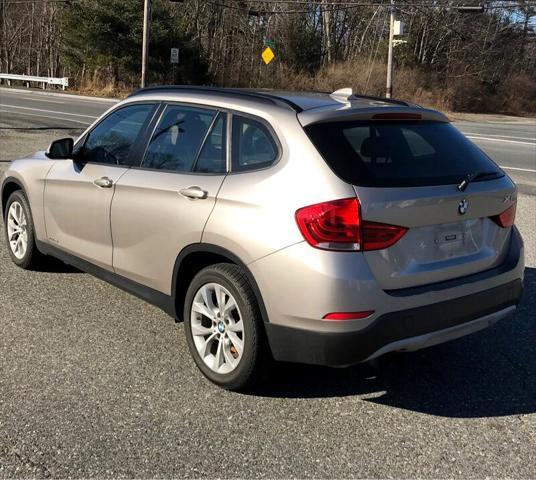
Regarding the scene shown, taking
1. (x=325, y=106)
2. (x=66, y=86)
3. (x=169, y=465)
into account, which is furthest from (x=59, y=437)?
(x=66, y=86)

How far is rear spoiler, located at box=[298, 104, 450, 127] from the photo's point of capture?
3.44 m

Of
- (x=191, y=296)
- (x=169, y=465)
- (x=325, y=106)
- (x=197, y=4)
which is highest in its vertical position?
(x=197, y=4)

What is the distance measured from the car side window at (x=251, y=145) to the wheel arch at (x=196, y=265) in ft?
1.58

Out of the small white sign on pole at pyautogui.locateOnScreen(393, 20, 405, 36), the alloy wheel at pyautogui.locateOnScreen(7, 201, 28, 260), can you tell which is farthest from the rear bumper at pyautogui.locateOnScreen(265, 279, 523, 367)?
the small white sign on pole at pyautogui.locateOnScreen(393, 20, 405, 36)

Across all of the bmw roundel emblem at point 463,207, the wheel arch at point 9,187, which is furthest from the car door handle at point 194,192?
the wheel arch at point 9,187

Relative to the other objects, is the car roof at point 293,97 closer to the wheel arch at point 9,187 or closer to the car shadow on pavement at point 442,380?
the car shadow on pavement at point 442,380

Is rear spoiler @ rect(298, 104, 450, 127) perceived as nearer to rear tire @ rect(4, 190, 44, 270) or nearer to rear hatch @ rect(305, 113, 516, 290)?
rear hatch @ rect(305, 113, 516, 290)

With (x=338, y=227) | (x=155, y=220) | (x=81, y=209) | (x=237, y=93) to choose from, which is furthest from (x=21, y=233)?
(x=338, y=227)

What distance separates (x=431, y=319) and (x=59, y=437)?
195 cm

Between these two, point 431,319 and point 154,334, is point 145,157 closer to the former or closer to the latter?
point 154,334

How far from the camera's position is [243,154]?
11.8ft

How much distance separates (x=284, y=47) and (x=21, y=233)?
47805mm

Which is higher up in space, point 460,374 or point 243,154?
point 243,154

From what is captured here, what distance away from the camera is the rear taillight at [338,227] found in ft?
10.1
